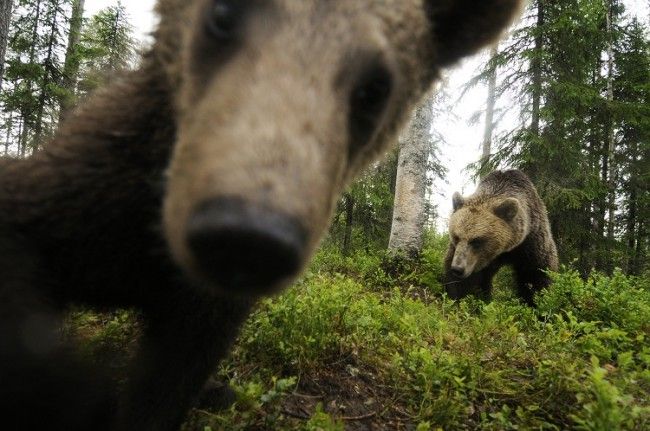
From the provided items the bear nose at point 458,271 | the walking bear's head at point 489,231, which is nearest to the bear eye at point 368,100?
the bear nose at point 458,271

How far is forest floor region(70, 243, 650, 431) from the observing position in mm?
Answer: 2592

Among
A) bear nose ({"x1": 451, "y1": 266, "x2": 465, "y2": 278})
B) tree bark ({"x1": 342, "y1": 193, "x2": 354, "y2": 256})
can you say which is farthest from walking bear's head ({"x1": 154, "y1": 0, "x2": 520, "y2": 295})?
tree bark ({"x1": 342, "y1": 193, "x2": 354, "y2": 256})

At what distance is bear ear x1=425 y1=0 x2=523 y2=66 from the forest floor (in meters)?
1.66

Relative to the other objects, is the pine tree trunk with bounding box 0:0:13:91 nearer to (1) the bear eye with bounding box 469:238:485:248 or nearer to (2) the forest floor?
(2) the forest floor

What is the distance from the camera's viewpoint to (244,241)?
1.08 meters

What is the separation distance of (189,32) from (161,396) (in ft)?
5.51

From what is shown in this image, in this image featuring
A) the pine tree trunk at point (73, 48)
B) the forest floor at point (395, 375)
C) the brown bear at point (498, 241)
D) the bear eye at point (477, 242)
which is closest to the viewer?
the forest floor at point (395, 375)

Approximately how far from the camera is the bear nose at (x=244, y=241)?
3.51ft

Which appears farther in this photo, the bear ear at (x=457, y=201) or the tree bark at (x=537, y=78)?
the tree bark at (x=537, y=78)

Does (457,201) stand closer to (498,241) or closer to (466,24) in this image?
(498,241)

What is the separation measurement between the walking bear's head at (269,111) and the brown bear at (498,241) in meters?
6.71

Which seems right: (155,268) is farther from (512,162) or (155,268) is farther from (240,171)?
(512,162)

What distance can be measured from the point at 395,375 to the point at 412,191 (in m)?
6.22

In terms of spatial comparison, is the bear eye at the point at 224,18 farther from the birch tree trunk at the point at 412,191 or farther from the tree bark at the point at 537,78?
the tree bark at the point at 537,78
